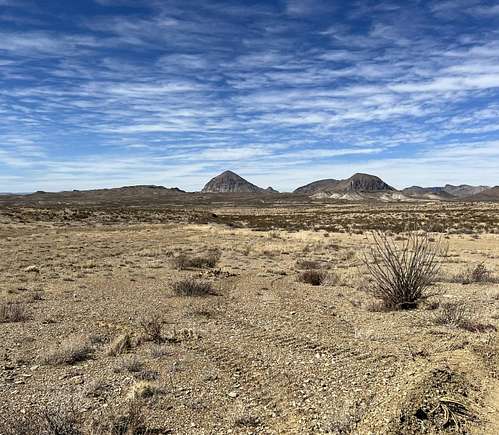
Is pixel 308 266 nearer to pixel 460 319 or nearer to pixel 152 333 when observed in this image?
pixel 460 319

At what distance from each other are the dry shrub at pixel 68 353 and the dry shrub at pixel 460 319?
6.60 metres

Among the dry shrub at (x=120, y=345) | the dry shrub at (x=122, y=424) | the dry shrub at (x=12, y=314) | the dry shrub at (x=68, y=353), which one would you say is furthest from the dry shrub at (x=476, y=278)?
the dry shrub at (x=12, y=314)

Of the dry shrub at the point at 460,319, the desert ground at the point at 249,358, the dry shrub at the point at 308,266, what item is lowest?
the dry shrub at the point at 308,266

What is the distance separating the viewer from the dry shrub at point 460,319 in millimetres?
8234

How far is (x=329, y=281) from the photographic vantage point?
14273 millimetres

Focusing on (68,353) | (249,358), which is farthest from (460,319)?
(68,353)

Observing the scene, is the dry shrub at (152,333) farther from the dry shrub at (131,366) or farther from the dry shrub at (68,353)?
the dry shrub at (131,366)

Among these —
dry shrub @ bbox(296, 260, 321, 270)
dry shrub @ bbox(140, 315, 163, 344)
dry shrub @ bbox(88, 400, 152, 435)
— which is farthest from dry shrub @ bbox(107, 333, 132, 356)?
dry shrub @ bbox(296, 260, 321, 270)

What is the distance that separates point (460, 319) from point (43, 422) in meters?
7.43

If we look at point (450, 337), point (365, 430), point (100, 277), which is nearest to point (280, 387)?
point (365, 430)

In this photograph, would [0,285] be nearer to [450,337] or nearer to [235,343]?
[235,343]

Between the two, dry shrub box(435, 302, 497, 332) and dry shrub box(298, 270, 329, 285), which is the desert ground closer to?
dry shrub box(435, 302, 497, 332)

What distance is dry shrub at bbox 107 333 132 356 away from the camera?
7414mm

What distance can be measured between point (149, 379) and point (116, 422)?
54.5 inches
